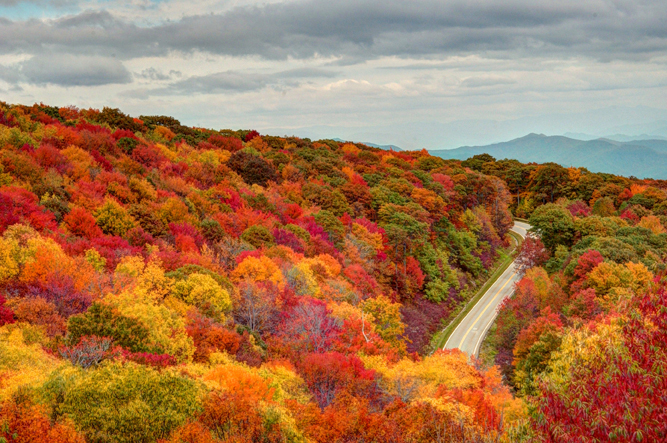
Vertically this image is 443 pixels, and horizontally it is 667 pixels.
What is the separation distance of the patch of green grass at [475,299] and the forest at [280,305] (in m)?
1.00

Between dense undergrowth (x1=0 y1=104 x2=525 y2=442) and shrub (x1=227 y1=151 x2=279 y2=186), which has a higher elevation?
shrub (x1=227 y1=151 x2=279 y2=186)

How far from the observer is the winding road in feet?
165

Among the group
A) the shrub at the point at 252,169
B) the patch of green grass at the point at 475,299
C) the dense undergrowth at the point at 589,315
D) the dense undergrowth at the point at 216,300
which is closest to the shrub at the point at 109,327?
the dense undergrowth at the point at 216,300

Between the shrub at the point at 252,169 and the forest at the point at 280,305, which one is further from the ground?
the shrub at the point at 252,169

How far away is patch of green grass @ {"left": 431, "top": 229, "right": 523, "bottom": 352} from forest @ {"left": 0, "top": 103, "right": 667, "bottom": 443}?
39.5 inches

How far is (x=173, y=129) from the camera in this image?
9262cm

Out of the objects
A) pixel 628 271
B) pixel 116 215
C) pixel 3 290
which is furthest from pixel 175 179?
pixel 628 271

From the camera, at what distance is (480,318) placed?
5675cm

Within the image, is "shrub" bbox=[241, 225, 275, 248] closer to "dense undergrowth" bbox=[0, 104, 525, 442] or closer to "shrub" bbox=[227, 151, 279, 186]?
"dense undergrowth" bbox=[0, 104, 525, 442]

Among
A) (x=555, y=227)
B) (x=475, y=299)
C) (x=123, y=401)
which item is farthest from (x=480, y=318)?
(x=123, y=401)

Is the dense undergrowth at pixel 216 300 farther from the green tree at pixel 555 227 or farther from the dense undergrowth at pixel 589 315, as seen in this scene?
the green tree at pixel 555 227

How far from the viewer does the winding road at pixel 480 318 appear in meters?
50.2

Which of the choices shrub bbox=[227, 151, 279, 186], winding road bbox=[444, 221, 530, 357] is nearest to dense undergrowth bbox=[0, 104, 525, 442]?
shrub bbox=[227, 151, 279, 186]

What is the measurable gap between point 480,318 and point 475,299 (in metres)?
6.86
